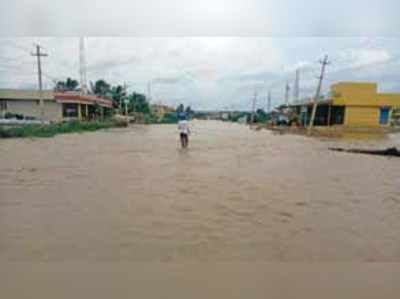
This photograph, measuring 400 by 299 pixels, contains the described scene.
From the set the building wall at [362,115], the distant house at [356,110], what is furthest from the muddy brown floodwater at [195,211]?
the building wall at [362,115]

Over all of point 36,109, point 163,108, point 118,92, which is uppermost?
point 118,92

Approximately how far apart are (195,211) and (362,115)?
1383 cm

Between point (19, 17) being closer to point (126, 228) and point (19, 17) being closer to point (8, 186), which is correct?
point (126, 228)

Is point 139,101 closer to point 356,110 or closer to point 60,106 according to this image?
point 356,110

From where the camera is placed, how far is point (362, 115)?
15.6 m

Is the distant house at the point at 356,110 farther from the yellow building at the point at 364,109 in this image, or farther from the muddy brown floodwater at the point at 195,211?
the muddy brown floodwater at the point at 195,211

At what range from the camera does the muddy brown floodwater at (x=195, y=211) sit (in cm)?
259

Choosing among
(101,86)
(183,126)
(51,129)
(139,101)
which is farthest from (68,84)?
(183,126)

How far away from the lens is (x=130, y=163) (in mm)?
7242

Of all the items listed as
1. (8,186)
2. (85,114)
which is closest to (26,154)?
(8,186)

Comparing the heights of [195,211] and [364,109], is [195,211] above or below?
below

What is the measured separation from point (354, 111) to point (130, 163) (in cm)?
1070

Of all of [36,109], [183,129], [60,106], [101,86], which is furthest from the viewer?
[60,106]

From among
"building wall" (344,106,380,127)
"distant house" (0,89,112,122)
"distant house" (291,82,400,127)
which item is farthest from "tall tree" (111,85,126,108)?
"building wall" (344,106,380,127)
